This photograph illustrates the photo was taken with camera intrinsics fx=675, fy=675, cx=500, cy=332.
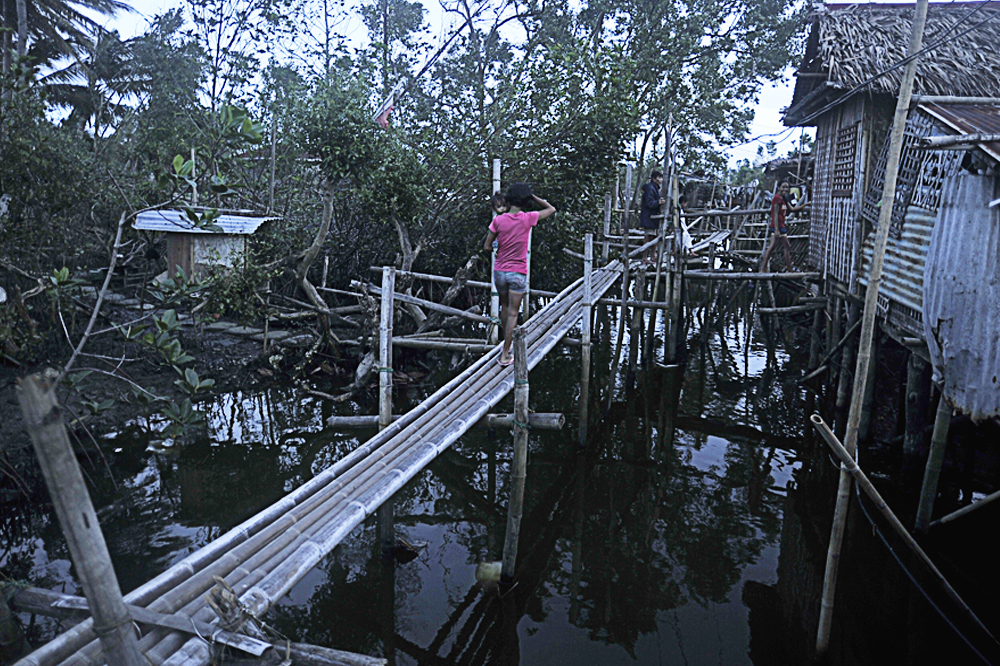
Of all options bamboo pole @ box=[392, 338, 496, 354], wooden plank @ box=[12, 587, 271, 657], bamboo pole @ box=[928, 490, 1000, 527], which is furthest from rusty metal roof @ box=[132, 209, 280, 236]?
bamboo pole @ box=[928, 490, 1000, 527]

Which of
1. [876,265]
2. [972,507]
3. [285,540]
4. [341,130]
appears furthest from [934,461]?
[341,130]

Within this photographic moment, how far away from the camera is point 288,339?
1166 centimetres

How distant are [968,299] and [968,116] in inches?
105

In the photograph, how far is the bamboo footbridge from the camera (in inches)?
115

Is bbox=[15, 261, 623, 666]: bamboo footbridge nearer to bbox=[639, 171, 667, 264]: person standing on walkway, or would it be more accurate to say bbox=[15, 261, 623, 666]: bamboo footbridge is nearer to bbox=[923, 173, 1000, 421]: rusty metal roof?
bbox=[923, 173, 1000, 421]: rusty metal roof

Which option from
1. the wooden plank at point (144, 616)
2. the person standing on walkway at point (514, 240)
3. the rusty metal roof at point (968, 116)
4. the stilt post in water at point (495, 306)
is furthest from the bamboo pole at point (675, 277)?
the wooden plank at point (144, 616)

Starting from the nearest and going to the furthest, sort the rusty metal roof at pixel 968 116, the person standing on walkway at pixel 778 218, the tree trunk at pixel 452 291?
the rusty metal roof at pixel 968 116
the tree trunk at pixel 452 291
the person standing on walkway at pixel 778 218

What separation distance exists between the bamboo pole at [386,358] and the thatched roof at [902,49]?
682 centimetres

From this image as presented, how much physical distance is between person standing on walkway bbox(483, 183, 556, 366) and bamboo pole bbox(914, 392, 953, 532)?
3.75 m

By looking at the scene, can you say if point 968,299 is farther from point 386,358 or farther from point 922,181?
point 386,358

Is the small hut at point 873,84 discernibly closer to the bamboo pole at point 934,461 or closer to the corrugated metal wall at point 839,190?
the corrugated metal wall at point 839,190

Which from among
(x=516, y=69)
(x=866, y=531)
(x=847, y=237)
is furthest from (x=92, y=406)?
(x=847, y=237)

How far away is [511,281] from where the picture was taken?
639 centimetres

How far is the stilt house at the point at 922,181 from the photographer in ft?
18.2
